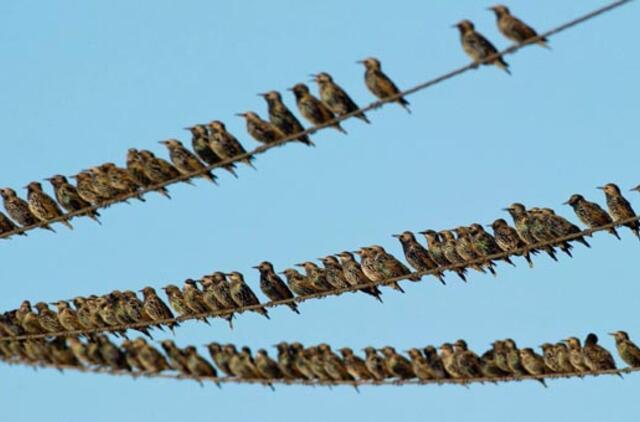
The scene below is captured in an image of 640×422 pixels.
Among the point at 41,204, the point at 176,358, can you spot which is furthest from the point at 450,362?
the point at 41,204

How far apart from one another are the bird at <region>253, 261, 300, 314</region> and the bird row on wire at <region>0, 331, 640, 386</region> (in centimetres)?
139

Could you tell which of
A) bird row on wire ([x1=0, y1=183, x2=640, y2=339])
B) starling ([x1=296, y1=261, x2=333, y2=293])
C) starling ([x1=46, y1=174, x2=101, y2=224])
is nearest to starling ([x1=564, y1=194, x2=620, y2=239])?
bird row on wire ([x1=0, y1=183, x2=640, y2=339])

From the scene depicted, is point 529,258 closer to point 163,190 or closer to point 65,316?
point 163,190

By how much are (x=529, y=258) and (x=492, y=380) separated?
1.56 m

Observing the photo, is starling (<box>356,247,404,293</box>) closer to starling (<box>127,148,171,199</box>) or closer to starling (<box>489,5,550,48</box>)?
starling (<box>127,148,171,199</box>)

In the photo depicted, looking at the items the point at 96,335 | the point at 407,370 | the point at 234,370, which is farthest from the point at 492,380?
the point at 96,335

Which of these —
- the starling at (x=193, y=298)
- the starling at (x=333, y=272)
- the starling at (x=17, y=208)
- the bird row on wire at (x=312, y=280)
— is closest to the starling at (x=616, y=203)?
the bird row on wire at (x=312, y=280)

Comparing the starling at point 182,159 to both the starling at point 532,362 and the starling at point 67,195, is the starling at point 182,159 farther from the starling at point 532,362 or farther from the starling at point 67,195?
the starling at point 532,362

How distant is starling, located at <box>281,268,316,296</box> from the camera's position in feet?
99.1

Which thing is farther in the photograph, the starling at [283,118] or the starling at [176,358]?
the starling at [176,358]

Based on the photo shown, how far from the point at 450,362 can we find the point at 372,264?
209 cm

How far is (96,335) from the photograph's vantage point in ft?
96.4

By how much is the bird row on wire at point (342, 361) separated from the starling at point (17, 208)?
1849 millimetres

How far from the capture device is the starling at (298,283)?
3020cm
